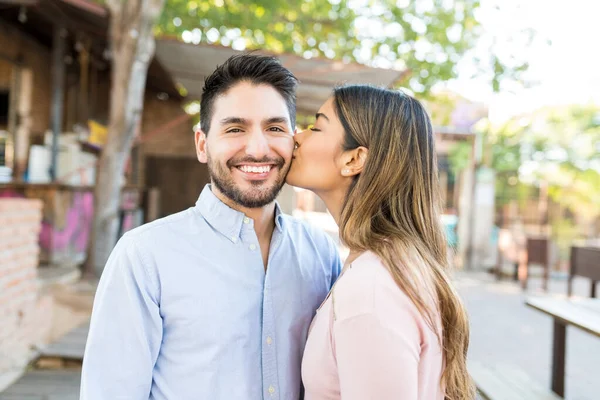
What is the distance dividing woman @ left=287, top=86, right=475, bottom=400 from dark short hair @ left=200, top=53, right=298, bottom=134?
0.62 feet

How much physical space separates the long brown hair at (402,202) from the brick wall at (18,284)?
3.54m

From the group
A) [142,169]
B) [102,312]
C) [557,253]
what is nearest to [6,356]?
[102,312]

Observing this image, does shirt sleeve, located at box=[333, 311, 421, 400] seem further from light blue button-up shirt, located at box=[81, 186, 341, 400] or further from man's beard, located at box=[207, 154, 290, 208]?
man's beard, located at box=[207, 154, 290, 208]

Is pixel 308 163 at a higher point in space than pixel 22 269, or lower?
higher

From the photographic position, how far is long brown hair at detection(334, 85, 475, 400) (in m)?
1.65

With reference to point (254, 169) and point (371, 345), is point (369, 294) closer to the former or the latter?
point (371, 345)

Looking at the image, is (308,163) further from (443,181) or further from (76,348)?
(443,181)

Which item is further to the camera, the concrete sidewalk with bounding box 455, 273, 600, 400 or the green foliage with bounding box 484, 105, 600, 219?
the green foliage with bounding box 484, 105, 600, 219

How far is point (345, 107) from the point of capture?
1.88m

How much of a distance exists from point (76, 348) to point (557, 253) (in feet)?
41.0

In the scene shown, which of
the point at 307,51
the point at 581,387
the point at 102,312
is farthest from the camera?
the point at 307,51

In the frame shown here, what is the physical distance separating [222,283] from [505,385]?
7.91ft

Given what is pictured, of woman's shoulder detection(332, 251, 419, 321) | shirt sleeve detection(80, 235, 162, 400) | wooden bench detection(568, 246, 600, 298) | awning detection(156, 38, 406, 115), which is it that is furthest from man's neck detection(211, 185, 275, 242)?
wooden bench detection(568, 246, 600, 298)

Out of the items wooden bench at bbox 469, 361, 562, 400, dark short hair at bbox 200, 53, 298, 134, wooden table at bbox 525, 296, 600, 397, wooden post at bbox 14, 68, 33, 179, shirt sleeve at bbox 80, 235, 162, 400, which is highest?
wooden post at bbox 14, 68, 33, 179
